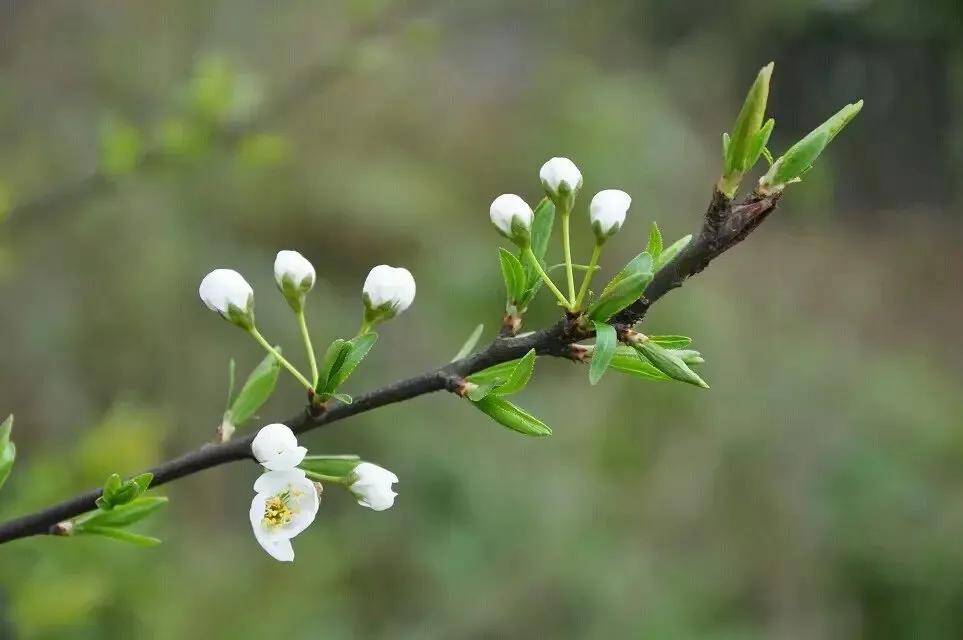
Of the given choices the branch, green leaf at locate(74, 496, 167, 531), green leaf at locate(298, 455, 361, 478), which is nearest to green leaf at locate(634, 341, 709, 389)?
the branch

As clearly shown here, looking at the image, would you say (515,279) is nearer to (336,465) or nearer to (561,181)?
(561,181)

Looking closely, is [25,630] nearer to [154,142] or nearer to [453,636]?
[154,142]

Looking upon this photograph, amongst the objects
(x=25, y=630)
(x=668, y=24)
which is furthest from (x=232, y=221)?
(x=668, y=24)

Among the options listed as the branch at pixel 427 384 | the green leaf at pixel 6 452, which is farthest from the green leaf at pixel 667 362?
the green leaf at pixel 6 452

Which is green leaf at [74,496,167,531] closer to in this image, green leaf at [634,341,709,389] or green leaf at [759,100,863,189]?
green leaf at [634,341,709,389]

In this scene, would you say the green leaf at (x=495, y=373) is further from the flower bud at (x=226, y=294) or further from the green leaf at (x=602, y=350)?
the flower bud at (x=226, y=294)

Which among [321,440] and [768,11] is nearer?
[321,440]
